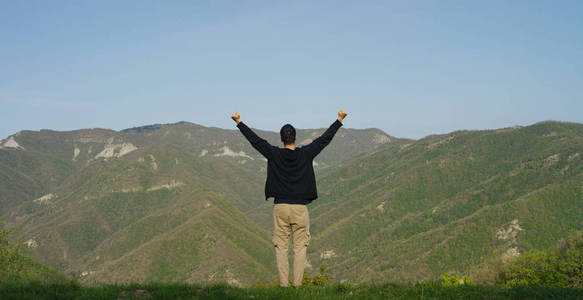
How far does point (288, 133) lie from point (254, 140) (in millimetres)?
978

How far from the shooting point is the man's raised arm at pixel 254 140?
10383mm

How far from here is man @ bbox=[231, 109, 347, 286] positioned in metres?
10.1

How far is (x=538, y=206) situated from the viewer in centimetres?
15912

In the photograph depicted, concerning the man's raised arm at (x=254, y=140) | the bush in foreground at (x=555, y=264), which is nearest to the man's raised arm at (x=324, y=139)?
the man's raised arm at (x=254, y=140)

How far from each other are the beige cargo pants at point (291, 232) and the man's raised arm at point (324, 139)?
4.53 ft

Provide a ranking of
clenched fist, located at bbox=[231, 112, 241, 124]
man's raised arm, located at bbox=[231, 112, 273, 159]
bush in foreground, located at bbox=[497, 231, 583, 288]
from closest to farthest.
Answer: man's raised arm, located at bbox=[231, 112, 273, 159] < clenched fist, located at bbox=[231, 112, 241, 124] < bush in foreground, located at bbox=[497, 231, 583, 288]

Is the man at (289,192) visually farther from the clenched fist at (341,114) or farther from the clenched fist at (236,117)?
the clenched fist at (341,114)

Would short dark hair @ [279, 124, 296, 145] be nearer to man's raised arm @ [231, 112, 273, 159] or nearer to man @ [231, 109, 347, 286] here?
man @ [231, 109, 347, 286]

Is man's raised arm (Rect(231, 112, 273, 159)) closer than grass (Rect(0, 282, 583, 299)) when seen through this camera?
No

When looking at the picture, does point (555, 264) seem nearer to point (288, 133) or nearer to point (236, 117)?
point (288, 133)

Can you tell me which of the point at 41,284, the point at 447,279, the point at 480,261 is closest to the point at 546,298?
the point at 447,279

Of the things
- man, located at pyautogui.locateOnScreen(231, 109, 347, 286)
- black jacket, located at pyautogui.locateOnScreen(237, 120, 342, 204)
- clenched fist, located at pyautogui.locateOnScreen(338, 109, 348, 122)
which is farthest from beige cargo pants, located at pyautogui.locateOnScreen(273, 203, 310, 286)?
clenched fist, located at pyautogui.locateOnScreen(338, 109, 348, 122)

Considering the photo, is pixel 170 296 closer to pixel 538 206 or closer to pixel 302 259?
pixel 302 259

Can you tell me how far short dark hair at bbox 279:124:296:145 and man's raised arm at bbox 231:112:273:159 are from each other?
0.42m
